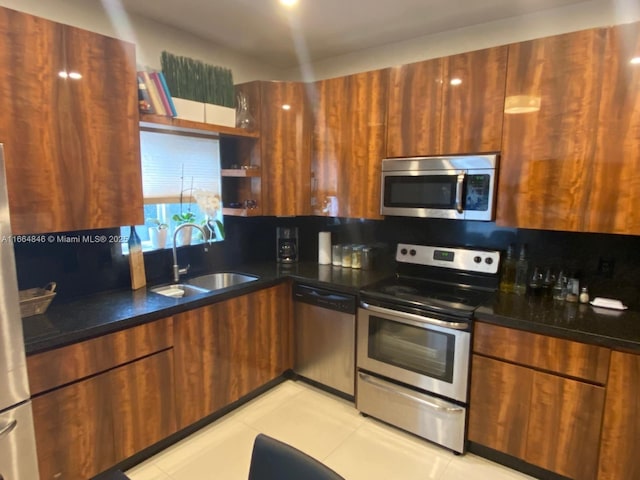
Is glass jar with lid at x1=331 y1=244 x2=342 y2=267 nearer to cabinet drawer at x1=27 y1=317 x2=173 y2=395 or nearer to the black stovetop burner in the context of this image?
the black stovetop burner

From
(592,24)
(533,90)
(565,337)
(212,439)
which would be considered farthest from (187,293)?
(592,24)

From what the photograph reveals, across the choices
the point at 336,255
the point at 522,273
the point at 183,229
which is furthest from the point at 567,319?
the point at 183,229

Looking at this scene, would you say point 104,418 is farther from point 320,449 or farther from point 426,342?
point 426,342

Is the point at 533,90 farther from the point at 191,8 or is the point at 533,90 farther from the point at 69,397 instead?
the point at 69,397

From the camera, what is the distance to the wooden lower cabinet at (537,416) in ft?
5.78

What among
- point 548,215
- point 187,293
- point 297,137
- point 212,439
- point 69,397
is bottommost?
point 212,439

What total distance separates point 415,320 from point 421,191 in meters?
0.81

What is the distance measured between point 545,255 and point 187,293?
7.59ft

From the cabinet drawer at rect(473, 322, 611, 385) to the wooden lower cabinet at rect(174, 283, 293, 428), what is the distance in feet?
4.48

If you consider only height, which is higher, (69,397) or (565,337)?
(565,337)

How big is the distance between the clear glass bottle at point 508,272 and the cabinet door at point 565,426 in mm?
606

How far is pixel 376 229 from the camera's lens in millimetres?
2949

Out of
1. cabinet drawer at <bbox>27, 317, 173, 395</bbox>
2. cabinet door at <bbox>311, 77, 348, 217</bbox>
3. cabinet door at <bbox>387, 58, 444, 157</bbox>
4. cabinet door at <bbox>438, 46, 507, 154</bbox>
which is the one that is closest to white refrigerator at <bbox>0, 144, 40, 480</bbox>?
cabinet drawer at <bbox>27, 317, 173, 395</bbox>

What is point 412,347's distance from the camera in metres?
2.26
